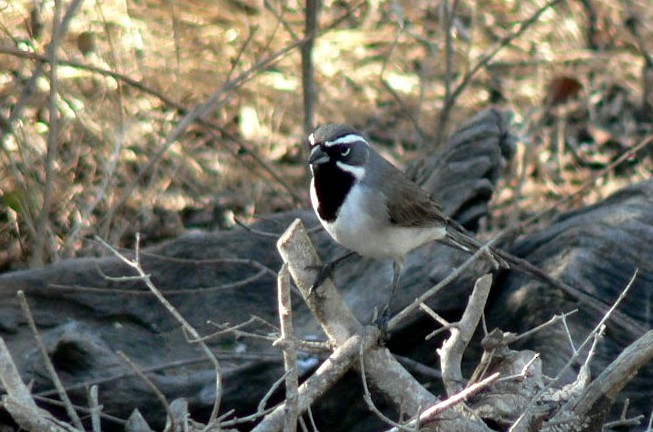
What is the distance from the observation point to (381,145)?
1067 cm

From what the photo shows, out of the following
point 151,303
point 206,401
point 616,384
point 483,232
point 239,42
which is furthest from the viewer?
point 239,42

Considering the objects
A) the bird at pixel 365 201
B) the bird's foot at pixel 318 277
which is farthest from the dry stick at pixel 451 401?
the bird at pixel 365 201

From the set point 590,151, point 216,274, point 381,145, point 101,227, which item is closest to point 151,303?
point 216,274

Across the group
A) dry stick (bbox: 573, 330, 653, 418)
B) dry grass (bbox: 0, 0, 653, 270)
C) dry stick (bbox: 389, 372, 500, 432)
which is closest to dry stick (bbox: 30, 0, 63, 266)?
dry grass (bbox: 0, 0, 653, 270)

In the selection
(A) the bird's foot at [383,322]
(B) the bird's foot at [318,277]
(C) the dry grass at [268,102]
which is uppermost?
(B) the bird's foot at [318,277]

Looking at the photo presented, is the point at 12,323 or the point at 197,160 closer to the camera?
the point at 12,323

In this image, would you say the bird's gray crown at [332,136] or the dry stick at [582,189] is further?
the dry stick at [582,189]

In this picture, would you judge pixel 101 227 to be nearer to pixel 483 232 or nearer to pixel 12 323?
pixel 12 323

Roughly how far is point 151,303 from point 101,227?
139cm

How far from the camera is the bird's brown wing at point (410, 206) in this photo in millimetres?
6059

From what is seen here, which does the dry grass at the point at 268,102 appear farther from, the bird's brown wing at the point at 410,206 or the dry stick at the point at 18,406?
the dry stick at the point at 18,406

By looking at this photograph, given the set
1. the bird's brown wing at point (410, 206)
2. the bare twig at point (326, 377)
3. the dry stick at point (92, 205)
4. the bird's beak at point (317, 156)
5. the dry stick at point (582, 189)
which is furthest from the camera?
the dry stick at point (92, 205)

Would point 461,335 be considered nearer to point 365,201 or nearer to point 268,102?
point 365,201

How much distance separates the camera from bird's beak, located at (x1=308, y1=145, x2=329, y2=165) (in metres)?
5.73
